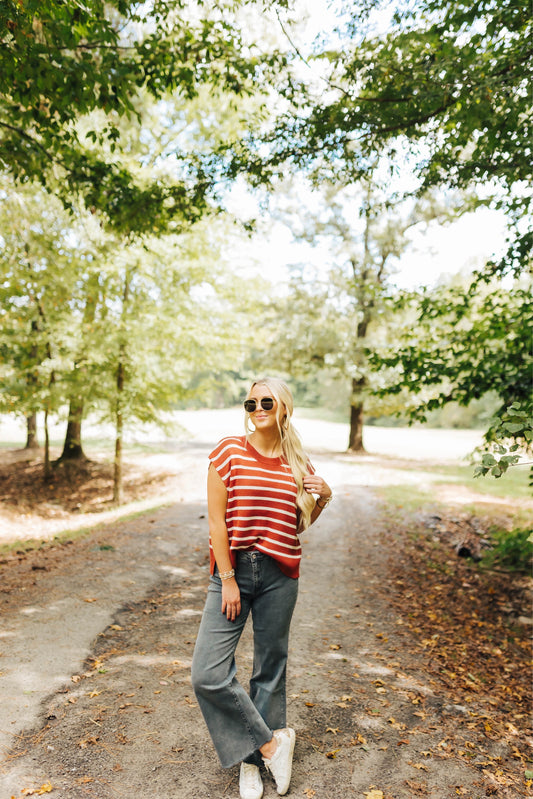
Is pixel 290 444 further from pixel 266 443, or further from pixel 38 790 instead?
pixel 38 790

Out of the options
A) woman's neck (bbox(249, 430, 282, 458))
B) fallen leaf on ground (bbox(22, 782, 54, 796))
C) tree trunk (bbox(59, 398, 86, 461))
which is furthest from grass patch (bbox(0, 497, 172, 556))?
tree trunk (bbox(59, 398, 86, 461))

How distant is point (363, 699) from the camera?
156 inches

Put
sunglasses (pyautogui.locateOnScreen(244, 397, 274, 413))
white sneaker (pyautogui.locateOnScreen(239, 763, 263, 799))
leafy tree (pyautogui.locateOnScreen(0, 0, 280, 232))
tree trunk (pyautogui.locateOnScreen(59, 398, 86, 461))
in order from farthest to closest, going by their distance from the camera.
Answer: tree trunk (pyautogui.locateOnScreen(59, 398, 86, 461)) → leafy tree (pyautogui.locateOnScreen(0, 0, 280, 232)) → sunglasses (pyautogui.locateOnScreen(244, 397, 274, 413)) → white sneaker (pyautogui.locateOnScreen(239, 763, 263, 799))

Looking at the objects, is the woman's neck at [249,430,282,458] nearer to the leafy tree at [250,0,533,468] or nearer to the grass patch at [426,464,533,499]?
the leafy tree at [250,0,533,468]

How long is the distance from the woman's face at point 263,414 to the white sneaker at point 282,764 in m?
1.73

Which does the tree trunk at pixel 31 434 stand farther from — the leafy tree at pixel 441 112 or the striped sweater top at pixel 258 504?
the striped sweater top at pixel 258 504

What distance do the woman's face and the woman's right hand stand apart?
818 millimetres

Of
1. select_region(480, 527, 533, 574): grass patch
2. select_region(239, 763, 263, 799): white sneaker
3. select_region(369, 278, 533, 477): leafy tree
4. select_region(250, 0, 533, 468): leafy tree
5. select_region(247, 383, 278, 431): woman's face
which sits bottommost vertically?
select_region(480, 527, 533, 574): grass patch

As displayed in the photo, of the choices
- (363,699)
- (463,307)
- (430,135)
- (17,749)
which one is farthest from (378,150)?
(17,749)

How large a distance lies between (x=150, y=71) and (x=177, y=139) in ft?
Answer: 28.6

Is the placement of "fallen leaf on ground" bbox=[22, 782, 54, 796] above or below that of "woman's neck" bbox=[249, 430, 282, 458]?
below

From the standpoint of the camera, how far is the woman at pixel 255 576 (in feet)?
8.88

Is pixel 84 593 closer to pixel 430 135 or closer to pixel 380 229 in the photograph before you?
pixel 430 135

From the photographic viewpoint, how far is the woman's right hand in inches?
106
